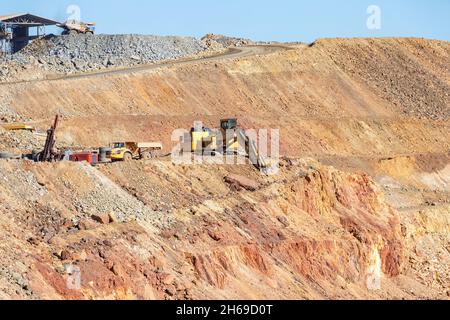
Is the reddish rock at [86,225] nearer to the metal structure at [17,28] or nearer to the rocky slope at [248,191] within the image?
the rocky slope at [248,191]

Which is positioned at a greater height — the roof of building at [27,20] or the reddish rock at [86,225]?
the roof of building at [27,20]

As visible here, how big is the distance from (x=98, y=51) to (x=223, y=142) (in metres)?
28.6

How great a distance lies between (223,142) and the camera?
50062mm

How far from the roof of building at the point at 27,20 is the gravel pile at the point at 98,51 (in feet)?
9.13

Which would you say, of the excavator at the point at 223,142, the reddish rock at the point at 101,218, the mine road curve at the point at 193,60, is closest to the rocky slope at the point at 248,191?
the reddish rock at the point at 101,218

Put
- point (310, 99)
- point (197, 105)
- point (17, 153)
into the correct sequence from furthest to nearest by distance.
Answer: point (310, 99)
point (197, 105)
point (17, 153)

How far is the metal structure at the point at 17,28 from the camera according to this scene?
8256 cm

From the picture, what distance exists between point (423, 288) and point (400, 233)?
2.99m

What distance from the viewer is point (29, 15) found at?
3250 inches

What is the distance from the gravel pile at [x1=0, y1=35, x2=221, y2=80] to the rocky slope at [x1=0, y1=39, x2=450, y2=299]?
463 centimetres

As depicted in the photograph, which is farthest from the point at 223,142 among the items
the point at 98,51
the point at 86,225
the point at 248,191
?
the point at 98,51
